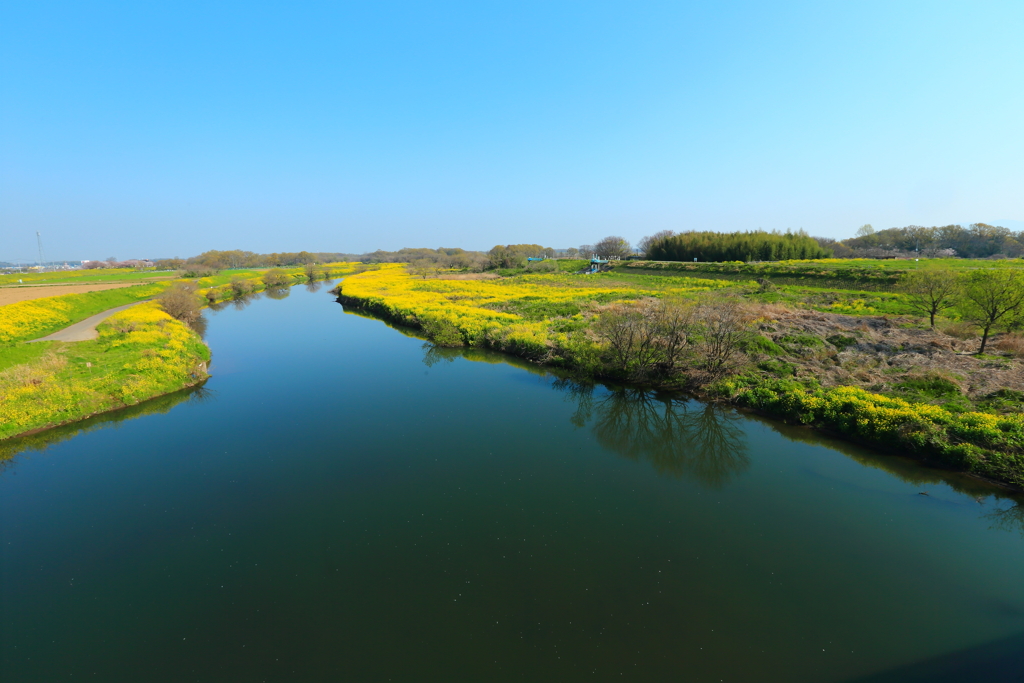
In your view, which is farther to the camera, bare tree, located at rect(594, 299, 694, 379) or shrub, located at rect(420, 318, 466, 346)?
shrub, located at rect(420, 318, 466, 346)

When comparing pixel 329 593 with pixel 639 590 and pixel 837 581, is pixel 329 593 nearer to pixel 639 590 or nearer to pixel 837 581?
pixel 639 590

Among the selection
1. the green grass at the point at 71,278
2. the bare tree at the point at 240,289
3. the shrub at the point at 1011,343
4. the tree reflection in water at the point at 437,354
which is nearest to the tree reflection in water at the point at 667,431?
the tree reflection in water at the point at 437,354

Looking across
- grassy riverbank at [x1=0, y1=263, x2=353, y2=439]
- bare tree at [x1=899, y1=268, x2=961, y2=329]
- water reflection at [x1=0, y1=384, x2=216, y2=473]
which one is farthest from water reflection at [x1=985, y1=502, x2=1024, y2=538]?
grassy riverbank at [x1=0, y1=263, x2=353, y2=439]

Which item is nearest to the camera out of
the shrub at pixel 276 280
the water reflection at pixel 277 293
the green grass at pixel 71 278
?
the green grass at pixel 71 278

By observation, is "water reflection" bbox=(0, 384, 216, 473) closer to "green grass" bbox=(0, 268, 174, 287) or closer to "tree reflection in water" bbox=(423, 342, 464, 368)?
"tree reflection in water" bbox=(423, 342, 464, 368)

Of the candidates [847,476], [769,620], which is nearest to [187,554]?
[769,620]

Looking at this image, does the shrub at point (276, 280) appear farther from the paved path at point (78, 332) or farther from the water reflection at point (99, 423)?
the water reflection at point (99, 423)

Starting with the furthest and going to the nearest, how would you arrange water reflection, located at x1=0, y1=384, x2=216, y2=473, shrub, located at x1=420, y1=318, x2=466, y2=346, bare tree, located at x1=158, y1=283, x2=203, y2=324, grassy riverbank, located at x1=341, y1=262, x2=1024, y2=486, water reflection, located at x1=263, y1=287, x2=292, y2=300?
water reflection, located at x1=263, y1=287, x2=292, y2=300, bare tree, located at x1=158, y1=283, x2=203, y2=324, shrub, located at x1=420, y1=318, x2=466, y2=346, water reflection, located at x1=0, y1=384, x2=216, y2=473, grassy riverbank, located at x1=341, y1=262, x2=1024, y2=486
